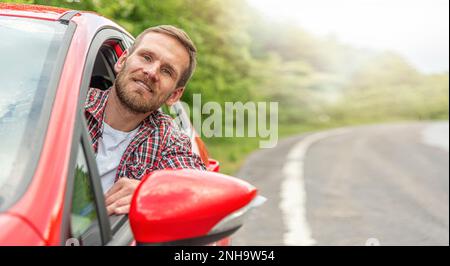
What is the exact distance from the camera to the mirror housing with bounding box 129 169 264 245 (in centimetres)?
169

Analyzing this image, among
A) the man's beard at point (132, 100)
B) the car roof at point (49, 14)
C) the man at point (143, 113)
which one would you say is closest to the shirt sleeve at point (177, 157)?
the man at point (143, 113)

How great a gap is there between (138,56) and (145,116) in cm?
23

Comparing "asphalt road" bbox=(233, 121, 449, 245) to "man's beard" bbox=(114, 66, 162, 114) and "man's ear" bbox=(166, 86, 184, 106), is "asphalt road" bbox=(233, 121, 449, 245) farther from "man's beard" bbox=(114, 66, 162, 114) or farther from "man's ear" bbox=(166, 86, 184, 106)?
"man's beard" bbox=(114, 66, 162, 114)

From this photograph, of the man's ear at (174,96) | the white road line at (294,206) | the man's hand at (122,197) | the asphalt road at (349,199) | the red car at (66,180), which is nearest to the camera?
the red car at (66,180)

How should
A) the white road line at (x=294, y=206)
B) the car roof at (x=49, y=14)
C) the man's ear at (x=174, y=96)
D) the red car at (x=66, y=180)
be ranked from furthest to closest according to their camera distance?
the white road line at (x=294, y=206), the man's ear at (x=174, y=96), the car roof at (x=49, y=14), the red car at (x=66, y=180)

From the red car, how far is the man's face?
21 centimetres

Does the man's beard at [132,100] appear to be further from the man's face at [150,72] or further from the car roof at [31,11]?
the car roof at [31,11]

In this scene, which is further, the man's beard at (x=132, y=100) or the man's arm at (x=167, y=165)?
the man's beard at (x=132, y=100)

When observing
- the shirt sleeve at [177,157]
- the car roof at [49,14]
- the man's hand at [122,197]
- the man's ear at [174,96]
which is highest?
the car roof at [49,14]

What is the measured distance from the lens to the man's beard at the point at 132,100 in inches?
96.7

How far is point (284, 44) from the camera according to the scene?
6372 centimetres

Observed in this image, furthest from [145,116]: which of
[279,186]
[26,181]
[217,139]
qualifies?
[217,139]

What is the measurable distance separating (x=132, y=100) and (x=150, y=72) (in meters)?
0.12

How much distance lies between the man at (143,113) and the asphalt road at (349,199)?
129 cm
